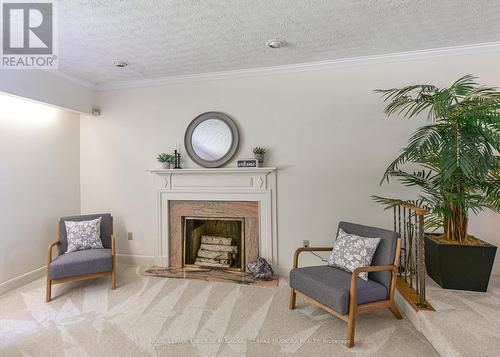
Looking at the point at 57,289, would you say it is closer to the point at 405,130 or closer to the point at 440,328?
the point at 440,328

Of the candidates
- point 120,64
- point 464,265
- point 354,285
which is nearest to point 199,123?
point 120,64

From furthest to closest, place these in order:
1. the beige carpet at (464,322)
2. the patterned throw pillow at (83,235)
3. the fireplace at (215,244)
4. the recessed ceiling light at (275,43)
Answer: the fireplace at (215,244) < the patterned throw pillow at (83,235) < the recessed ceiling light at (275,43) < the beige carpet at (464,322)

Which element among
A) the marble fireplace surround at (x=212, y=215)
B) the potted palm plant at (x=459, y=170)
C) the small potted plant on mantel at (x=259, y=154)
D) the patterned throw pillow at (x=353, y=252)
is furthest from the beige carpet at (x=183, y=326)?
the small potted plant on mantel at (x=259, y=154)

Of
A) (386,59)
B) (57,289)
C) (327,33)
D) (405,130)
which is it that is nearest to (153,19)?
(327,33)

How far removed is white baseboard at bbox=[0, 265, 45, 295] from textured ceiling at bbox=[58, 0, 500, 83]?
2559 mm

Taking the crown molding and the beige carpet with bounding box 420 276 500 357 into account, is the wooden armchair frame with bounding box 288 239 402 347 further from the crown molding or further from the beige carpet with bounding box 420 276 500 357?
the crown molding

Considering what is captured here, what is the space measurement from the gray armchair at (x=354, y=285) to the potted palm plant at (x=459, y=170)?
50 cm

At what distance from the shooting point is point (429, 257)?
260cm

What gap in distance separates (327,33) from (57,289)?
3.97 meters

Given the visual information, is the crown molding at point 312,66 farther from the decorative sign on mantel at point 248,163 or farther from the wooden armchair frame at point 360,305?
the wooden armchair frame at point 360,305

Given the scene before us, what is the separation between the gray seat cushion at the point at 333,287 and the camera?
6.73 feet

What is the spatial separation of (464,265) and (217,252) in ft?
8.99

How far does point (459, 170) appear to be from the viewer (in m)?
2.24

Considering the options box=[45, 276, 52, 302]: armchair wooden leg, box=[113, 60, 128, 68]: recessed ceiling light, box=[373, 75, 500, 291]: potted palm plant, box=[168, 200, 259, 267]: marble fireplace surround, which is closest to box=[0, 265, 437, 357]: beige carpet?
box=[45, 276, 52, 302]: armchair wooden leg
